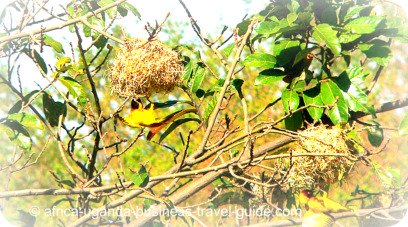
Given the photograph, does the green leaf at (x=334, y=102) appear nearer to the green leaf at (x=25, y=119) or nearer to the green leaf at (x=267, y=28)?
the green leaf at (x=267, y=28)

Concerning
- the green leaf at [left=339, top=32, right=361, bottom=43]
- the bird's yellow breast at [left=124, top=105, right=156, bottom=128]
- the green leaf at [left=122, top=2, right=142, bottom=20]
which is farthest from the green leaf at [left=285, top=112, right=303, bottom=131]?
the green leaf at [left=122, top=2, right=142, bottom=20]

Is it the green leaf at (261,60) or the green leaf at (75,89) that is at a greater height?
the green leaf at (261,60)

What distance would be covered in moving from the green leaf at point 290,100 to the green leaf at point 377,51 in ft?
0.61

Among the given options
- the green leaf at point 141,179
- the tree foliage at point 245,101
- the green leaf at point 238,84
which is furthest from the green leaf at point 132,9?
the green leaf at point 141,179

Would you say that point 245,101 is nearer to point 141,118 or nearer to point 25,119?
point 141,118

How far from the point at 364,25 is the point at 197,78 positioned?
387mm

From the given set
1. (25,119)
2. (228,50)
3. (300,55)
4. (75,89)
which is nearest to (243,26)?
(228,50)

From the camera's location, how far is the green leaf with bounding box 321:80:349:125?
41.2 inches

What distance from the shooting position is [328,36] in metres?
1.02

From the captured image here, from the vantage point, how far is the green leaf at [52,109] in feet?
3.81

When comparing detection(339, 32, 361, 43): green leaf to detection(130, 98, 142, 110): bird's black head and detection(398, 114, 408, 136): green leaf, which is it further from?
detection(130, 98, 142, 110): bird's black head

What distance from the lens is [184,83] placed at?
1.19m

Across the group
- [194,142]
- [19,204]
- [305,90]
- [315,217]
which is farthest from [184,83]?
[19,204]

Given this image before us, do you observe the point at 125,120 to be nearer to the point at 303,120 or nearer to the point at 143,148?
the point at 303,120
